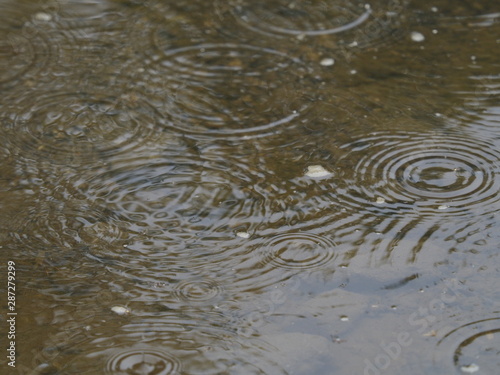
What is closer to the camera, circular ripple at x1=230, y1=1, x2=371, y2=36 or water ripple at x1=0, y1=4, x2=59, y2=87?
water ripple at x1=0, y1=4, x2=59, y2=87

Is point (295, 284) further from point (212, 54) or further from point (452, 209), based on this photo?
point (212, 54)

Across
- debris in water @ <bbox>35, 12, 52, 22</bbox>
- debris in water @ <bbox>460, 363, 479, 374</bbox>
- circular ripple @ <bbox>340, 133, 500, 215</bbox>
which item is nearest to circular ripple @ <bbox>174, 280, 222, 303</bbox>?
circular ripple @ <bbox>340, 133, 500, 215</bbox>

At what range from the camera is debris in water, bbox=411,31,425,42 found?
4.27 m

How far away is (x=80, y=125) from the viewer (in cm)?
368

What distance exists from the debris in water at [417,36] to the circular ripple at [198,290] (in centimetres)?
207

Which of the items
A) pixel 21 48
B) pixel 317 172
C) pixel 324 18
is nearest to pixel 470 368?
pixel 317 172

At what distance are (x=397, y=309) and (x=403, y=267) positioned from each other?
8.4 inches

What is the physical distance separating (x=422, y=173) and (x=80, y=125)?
5.14 feet

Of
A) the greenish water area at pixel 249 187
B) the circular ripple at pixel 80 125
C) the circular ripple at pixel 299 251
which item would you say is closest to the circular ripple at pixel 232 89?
the greenish water area at pixel 249 187

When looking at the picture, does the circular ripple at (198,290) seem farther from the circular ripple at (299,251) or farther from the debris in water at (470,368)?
the debris in water at (470,368)

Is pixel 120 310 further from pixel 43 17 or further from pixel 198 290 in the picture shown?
pixel 43 17

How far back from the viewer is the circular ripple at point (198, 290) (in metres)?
2.82

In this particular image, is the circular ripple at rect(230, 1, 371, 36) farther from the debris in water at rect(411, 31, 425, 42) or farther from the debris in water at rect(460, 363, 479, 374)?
the debris in water at rect(460, 363, 479, 374)

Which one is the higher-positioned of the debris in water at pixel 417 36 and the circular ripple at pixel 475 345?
the debris in water at pixel 417 36
